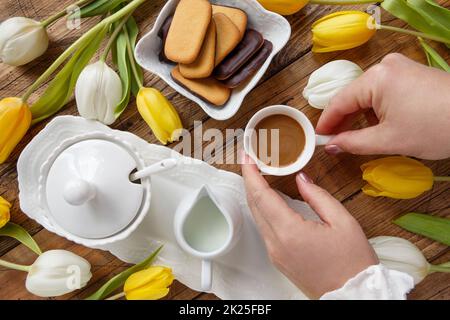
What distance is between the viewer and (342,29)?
960mm

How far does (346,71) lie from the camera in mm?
964

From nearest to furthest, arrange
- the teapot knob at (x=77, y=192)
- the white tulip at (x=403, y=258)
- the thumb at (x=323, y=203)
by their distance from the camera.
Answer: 1. the teapot knob at (x=77, y=192)
2. the thumb at (x=323, y=203)
3. the white tulip at (x=403, y=258)

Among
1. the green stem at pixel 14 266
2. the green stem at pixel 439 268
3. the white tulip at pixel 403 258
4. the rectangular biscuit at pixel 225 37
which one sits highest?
the rectangular biscuit at pixel 225 37

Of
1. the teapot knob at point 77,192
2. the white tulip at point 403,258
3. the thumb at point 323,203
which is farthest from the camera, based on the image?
the white tulip at point 403,258

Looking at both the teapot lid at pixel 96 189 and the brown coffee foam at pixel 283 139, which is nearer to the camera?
the teapot lid at pixel 96 189

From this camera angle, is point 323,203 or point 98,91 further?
point 98,91

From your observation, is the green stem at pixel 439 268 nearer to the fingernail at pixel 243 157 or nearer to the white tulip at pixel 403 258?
the white tulip at pixel 403 258

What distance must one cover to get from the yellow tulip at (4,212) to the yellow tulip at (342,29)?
685 millimetres

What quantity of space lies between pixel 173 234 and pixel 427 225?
19.6 inches

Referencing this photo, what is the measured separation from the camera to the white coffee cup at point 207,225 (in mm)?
881

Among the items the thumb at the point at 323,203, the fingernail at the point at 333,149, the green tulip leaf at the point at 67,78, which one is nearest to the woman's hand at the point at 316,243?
the thumb at the point at 323,203

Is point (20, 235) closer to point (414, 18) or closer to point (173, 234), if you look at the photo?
point (173, 234)

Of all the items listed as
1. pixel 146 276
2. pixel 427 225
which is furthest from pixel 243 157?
pixel 427 225

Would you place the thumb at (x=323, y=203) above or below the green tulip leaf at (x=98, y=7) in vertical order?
below
